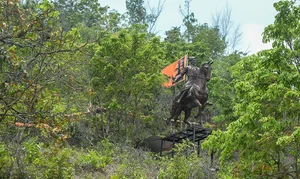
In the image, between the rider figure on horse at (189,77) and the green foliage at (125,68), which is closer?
the rider figure on horse at (189,77)

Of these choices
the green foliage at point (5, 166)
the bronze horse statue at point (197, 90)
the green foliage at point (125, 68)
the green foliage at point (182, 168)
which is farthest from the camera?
the green foliage at point (125, 68)

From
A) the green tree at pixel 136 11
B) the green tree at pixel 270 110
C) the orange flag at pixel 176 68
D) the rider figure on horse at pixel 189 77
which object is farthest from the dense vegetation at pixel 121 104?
the green tree at pixel 136 11

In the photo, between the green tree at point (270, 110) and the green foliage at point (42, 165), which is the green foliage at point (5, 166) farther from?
the green tree at point (270, 110)

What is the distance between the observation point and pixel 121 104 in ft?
63.1

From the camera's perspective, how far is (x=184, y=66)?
17.0 m

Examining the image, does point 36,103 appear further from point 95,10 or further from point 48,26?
point 95,10

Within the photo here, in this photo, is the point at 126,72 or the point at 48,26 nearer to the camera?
the point at 48,26

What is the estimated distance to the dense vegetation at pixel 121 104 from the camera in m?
7.14

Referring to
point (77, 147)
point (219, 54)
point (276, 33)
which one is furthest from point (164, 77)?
point (219, 54)

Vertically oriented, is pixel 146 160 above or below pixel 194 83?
below

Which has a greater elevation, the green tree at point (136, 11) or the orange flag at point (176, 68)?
the green tree at point (136, 11)

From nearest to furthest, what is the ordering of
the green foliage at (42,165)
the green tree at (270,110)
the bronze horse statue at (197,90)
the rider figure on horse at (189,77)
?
the green tree at (270,110) → the green foliage at (42,165) → the bronze horse statue at (197,90) → the rider figure on horse at (189,77)

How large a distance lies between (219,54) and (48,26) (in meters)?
28.1

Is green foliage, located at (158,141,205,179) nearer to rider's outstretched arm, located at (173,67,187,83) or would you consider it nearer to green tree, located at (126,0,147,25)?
rider's outstretched arm, located at (173,67,187,83)
